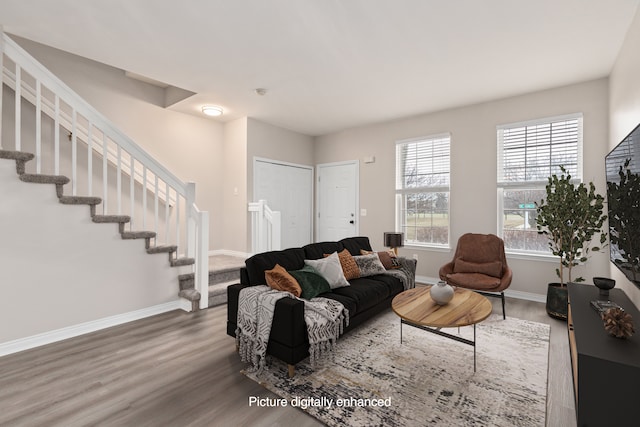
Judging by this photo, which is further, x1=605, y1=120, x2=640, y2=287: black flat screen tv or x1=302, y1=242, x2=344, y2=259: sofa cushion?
x1=302, y1=242, x2=344, y2=259: sofa cushion

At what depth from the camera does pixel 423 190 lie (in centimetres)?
520

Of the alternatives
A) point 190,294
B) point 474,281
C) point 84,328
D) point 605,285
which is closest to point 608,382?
point 605,285

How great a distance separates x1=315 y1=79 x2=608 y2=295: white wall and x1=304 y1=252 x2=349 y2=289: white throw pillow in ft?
8.09

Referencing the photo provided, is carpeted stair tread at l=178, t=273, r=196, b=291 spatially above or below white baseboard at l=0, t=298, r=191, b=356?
above

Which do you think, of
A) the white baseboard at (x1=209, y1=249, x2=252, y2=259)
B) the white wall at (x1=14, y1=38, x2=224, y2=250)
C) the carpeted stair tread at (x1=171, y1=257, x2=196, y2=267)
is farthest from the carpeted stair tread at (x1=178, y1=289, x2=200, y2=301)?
the white wall at (x1=14, y1=38, x2=224, y2=250)

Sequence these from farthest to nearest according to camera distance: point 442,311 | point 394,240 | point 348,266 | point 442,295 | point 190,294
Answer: point 394,240
point 190,294
point 348,266
point 442,295
point 442,311

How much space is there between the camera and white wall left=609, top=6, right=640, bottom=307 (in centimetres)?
254

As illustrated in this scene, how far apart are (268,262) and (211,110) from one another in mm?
3116

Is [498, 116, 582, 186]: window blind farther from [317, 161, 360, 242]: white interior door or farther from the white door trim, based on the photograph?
the white door trim

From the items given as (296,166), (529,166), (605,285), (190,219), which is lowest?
(605,285)

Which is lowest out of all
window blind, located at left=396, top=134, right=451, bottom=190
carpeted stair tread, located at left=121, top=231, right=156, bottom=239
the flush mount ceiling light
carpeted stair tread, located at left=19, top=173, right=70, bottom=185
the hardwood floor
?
the hardwood floor

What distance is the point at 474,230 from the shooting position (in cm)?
467

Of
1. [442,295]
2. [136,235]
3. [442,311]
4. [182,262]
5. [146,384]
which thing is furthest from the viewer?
[182,262]

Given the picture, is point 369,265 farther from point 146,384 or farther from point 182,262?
point 146,384
